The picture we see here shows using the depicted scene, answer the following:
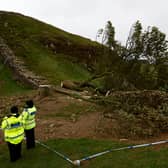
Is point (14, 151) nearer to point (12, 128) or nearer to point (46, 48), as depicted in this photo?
point (12, 128)

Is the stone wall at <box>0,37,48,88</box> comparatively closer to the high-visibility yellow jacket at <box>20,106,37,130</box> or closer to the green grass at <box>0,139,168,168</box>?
the high-visibility yellow jacket at <box>20,106,37,130</box>

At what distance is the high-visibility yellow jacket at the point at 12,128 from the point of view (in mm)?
10688

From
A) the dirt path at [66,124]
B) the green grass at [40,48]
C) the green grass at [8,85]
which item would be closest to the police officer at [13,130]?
the dirt path at [66,124]

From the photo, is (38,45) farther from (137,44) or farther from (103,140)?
(103,140)

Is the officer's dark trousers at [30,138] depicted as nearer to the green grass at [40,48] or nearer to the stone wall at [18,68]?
the stone wall at [18,68]

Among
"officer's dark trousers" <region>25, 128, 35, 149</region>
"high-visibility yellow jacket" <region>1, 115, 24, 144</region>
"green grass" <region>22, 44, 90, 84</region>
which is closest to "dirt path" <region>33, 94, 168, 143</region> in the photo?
"officer's dark trousers" <region>25, 128, 35, 149</region>

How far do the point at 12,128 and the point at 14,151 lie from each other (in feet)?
2.85

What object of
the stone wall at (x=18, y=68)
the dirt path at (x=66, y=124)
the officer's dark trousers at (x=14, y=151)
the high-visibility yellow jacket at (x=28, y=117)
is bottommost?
the officer's dark trousers at (x=14, y=151)

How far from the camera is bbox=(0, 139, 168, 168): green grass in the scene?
956cm

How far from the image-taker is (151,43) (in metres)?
23.4

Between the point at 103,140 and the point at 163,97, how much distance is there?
151 inches

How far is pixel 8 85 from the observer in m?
25.9

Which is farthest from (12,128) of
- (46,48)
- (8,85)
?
(46,48)

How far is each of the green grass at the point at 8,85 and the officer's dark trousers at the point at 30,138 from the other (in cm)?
1180
